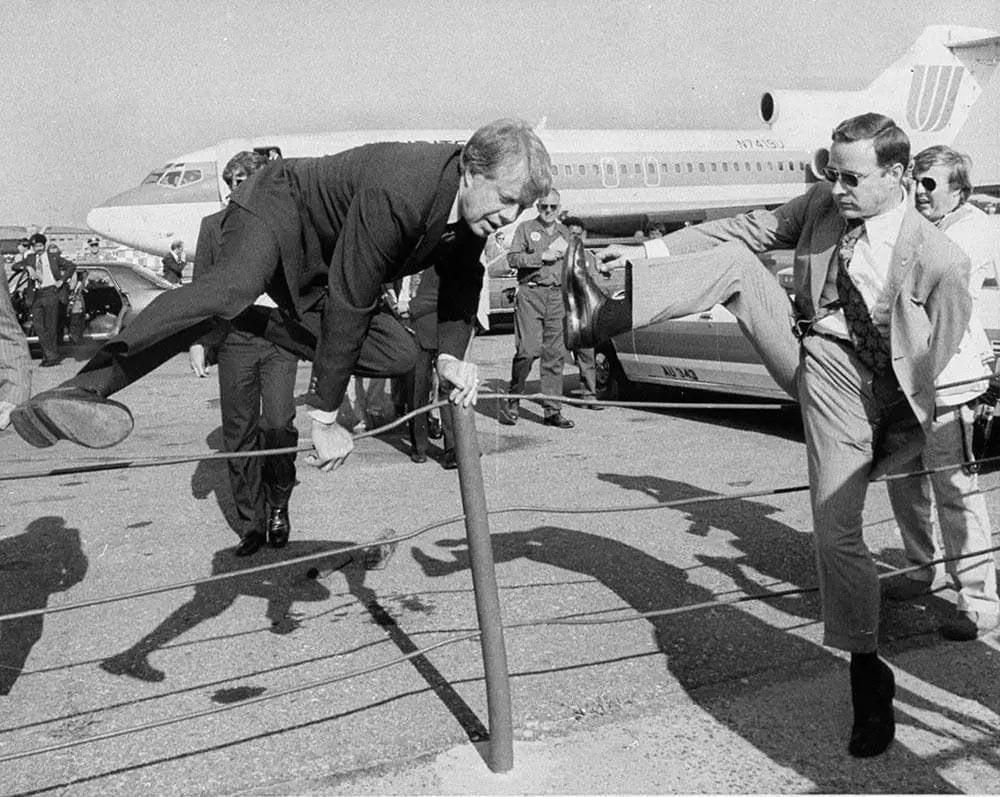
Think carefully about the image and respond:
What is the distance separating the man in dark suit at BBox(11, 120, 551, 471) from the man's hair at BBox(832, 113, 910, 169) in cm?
98

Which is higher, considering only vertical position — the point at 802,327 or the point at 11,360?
the point at 11,360

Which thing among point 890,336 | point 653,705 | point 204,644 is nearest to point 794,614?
point 653,705

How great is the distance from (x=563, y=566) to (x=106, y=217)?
21.8 m

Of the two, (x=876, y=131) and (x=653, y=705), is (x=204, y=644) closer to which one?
(x=653, y=705)

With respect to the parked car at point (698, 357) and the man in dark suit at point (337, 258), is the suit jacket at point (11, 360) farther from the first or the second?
the parked car at point (698, 357)

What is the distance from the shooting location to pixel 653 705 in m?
4.13

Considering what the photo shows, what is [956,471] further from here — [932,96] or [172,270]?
[932,96]

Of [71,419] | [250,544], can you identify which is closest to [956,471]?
[71,419]

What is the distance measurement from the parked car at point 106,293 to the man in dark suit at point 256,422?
1272 cm

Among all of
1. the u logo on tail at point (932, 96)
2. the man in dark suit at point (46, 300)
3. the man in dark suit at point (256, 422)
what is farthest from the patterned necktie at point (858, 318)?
the u logo on tail at point (932, 96)

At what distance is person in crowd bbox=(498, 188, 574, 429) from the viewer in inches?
416

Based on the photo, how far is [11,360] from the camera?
3891mm

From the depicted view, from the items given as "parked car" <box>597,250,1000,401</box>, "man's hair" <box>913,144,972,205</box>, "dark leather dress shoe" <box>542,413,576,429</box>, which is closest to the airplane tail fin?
"parked car" <box>597,250,1000,401</box>

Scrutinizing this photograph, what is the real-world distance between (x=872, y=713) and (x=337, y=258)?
2211 millimetres
